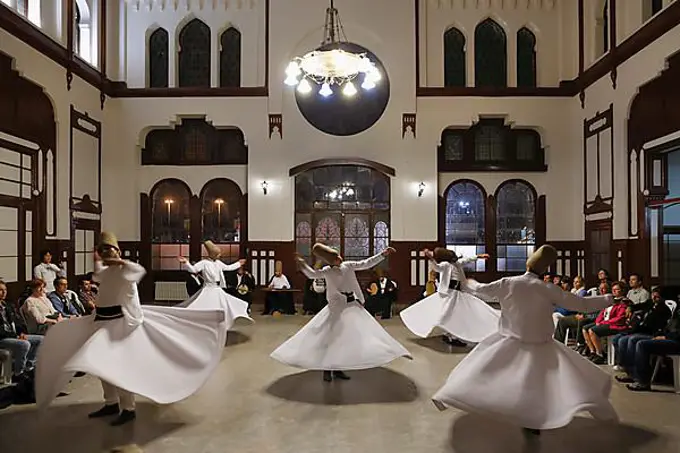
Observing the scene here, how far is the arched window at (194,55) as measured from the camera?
1450 centimetres

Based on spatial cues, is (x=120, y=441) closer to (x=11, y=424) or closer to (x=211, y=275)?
(x=11, y=424)

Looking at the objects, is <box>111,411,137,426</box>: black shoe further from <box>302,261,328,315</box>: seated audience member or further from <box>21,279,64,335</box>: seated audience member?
<box>302,261,328,315</box>: seated audience member

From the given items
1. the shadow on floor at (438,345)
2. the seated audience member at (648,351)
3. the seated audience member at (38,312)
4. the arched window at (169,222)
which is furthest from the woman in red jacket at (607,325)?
the arched window at (169,222)

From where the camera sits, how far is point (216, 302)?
8.81m

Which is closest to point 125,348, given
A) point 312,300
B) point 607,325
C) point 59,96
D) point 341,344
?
point 341,344

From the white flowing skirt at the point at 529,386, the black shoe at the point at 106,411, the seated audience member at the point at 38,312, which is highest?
the seated audience member at the point at 38,312

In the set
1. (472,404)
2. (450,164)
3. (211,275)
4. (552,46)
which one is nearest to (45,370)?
(472,404)

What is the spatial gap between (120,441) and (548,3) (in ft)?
43.6

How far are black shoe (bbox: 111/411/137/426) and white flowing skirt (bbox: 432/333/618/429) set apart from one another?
8.23ft

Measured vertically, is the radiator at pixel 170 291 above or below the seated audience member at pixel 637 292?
below

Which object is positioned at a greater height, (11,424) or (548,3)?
(548,3)

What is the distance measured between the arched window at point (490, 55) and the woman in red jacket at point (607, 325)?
8.20m

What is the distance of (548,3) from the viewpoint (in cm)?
1416

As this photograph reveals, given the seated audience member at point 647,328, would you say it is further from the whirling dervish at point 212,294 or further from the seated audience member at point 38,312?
the seated audience member at point 38,312
